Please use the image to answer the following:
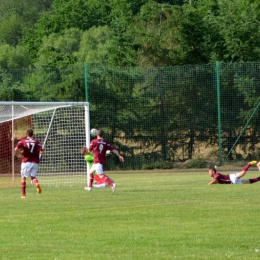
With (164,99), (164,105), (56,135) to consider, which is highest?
(164,99)

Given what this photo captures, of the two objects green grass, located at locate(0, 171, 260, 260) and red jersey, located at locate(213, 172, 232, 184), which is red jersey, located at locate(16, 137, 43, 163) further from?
red jersey, located at locate(213, 172, 232, 184)

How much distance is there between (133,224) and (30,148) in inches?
305

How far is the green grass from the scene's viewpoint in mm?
10984

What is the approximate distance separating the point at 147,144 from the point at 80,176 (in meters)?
7.40

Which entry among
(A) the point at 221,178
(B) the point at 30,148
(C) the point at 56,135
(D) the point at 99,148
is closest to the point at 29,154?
(B) the point at 30,148

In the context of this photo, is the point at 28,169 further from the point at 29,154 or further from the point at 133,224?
the point at 133,224

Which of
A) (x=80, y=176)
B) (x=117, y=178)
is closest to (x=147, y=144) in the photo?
(x=117, y=178)

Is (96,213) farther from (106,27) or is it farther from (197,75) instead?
(106,27)

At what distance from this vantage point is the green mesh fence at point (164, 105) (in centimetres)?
3347

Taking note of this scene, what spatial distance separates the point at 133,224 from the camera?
13.9 metres

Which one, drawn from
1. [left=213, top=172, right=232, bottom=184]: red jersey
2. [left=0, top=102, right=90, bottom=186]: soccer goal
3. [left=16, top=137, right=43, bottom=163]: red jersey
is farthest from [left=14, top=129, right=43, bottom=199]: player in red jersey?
[left=213, top=172, right=232, bottom=184]: red jersey

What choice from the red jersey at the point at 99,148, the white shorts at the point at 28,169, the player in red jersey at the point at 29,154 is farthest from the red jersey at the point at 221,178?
the white shorts at the point at 28,169

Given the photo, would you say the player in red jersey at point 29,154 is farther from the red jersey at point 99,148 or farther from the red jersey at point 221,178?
the red jersey at point 221,178

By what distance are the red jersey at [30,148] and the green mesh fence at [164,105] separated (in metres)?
12.4
